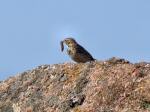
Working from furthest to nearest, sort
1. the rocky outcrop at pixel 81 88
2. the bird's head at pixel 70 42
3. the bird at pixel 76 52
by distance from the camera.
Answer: the bird's head at pixel 70 42, the bird at pixel 76 52, the rocky outcrop at pixel 81 88

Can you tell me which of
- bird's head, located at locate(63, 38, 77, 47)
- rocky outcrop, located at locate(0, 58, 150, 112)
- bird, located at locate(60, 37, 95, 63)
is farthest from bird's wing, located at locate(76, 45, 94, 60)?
rocky outcrop, located at locate(0, 58, 150, 112)

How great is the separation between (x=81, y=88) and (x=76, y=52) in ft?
10.3

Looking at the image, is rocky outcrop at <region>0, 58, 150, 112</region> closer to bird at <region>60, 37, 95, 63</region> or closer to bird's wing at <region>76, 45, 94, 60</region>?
bird at <region>60, 37, 95, 63</region>

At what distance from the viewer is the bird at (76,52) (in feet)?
54.5

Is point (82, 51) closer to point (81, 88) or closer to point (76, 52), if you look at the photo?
point (76, 52)

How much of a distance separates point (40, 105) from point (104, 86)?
128 cm

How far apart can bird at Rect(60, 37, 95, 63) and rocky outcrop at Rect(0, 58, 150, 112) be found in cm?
172

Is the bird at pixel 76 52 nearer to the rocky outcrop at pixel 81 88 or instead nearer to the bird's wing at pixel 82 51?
the bird's wing at pixel 82 51

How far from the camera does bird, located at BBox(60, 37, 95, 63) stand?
16609 mm

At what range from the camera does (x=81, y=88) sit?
13.8 metres

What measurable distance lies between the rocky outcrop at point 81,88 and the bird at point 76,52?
1.72m

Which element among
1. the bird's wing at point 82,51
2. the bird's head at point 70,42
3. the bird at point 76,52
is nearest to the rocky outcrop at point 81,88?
the bird at point 76,52

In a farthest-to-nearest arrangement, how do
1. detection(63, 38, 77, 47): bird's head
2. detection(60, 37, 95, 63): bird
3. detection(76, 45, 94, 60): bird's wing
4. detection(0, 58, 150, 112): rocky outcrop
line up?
detection(63, 38, 77, 47): bird's head < detection(76, 45, 94, 60): bird's wing < detection(60, 37, 95, 63): bird < detection(0, 58, 150, 112): rocky outcrop

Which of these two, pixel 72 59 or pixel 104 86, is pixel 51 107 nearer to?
pixel 104 86
